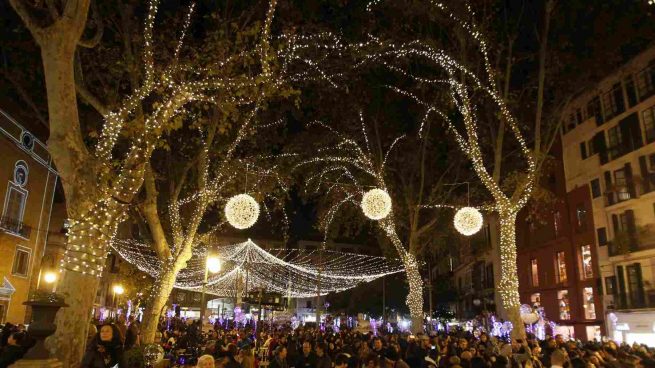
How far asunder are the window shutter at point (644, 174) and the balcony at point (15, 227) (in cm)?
2795

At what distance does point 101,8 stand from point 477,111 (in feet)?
40.3

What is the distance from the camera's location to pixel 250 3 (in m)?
13.8

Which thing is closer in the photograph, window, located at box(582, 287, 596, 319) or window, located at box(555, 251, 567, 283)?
window, located at box(582, 287, 596, 319)

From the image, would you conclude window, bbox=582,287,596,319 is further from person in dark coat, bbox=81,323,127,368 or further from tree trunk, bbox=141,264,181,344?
person in dark coat, bbox=81,323,127,368

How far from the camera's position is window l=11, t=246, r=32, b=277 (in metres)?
22.0

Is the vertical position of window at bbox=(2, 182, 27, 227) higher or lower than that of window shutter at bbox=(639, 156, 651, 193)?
lower

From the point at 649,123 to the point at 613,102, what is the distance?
2.92 m

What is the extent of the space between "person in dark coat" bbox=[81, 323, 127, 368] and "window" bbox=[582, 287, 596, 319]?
26514 mm

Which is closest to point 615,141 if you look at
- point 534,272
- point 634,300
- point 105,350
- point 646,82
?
point 646,82

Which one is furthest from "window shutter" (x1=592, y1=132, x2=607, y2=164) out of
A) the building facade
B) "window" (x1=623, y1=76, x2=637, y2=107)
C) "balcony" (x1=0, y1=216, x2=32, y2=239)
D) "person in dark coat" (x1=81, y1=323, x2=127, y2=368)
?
"balcony" (x1=0, y1=216, x2=32, y2=239)

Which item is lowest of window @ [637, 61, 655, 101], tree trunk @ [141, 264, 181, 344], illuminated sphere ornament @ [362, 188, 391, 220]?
tree trunk @ [141, 264, 181, 344]

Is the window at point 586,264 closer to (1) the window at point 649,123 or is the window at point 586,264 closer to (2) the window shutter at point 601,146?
(2) the window shutter at point 601,146

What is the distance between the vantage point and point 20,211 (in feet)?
73.2

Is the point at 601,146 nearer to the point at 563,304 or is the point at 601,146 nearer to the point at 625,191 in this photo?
the point at 625,191
